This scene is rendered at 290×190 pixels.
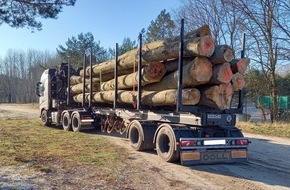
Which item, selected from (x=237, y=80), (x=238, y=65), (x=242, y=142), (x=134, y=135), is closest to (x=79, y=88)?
(x=134, y=135)

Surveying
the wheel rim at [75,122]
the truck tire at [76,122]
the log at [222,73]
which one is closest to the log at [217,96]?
the log at [222,73]

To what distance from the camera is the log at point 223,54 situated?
8.68m

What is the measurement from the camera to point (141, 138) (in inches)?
416

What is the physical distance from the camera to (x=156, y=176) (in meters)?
7.69

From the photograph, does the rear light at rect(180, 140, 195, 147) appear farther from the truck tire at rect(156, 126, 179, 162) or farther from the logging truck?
the truck tire at rect(156, 126, 179, 162)

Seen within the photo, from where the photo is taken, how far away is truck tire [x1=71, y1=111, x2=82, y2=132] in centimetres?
1652

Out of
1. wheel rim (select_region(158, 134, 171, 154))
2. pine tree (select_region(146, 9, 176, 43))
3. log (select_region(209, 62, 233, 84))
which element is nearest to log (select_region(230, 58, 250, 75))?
log (select_region(209, 62, 233, 84))

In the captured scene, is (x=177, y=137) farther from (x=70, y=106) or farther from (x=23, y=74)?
(x=23, y=74)

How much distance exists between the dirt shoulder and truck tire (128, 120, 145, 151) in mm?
782

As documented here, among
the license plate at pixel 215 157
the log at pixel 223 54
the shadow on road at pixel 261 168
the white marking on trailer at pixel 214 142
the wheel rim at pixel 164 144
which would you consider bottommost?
the shadow on road at pixel 261 168

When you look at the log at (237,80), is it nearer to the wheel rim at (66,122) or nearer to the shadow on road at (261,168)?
the shadow on road at (261,168)

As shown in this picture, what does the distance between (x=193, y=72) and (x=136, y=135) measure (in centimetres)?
346

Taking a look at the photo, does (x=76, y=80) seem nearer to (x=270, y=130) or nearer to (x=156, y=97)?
(x=156, y=97)

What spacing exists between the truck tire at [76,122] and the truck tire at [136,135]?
5654mm
